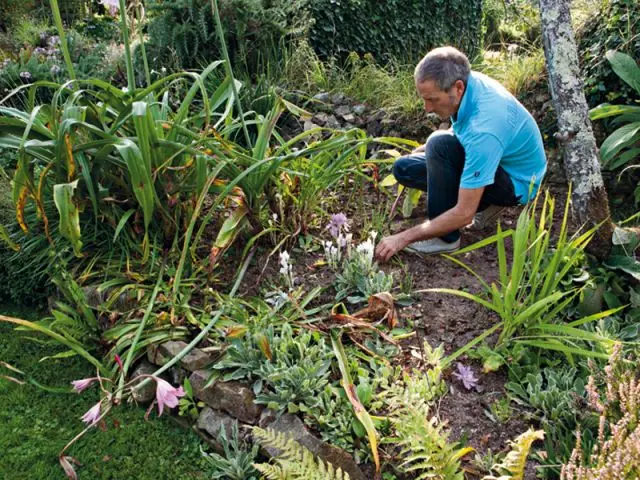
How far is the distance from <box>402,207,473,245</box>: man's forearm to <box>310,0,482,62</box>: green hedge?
10.8 ft

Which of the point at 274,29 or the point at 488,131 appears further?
the point at 274,29

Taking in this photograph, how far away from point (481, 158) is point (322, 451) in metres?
1.57

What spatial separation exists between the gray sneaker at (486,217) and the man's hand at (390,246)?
680 mm

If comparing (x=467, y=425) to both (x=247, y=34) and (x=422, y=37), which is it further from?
(x=422, y=37)

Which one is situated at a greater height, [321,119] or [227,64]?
[227,64]

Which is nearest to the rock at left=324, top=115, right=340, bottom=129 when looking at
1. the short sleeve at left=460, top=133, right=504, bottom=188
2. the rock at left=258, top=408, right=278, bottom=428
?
the short sleeve at left=460, top=133, right=504, bottom=188

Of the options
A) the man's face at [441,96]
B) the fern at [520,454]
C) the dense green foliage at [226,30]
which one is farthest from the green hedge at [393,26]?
the fern at [520,454]

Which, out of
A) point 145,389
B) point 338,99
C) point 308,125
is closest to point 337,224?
point 145,389

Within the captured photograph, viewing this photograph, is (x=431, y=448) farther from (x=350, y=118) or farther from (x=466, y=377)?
(x=350, y=118)

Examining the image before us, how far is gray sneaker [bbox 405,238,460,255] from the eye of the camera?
3.24 metres

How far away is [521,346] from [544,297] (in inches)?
9.4

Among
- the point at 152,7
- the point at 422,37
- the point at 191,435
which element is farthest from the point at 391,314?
the point at 422,37

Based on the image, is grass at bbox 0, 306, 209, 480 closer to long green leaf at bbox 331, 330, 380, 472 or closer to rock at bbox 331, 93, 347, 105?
long green leaf at bbox 331, 330, 380, 472

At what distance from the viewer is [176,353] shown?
8.60 feet
